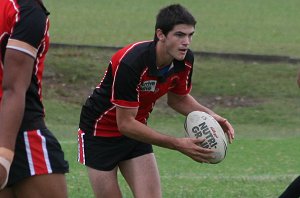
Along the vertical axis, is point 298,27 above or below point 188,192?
below

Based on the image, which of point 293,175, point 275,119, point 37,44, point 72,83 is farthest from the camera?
point 72,83

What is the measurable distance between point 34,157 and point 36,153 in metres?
0.03

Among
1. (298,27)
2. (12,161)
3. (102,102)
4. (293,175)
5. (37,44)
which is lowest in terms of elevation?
(298,27)

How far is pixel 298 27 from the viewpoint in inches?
1233

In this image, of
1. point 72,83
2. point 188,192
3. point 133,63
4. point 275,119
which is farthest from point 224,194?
point 72,83

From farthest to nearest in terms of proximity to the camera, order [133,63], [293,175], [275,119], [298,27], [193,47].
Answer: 1. [298,27]
2. [193,47]
3. [275,119]
4. [293,175]
5. [133,63]

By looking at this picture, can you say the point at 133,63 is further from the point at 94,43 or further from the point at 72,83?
the point at 94,43

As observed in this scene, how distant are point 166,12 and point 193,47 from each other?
20158 millimetres

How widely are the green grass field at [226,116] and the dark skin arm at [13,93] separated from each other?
4.54m

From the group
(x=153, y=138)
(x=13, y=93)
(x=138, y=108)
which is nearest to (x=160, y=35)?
(x=138, y=108)

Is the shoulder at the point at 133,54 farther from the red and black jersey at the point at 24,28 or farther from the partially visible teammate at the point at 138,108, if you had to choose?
the red and black jersey at the point at 24,28

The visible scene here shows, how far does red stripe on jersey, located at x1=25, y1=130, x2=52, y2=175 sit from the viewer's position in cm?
560

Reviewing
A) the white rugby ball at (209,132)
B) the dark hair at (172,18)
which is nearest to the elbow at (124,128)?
the white rugby ball at (209,132)

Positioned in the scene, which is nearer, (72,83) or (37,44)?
(37,44)
